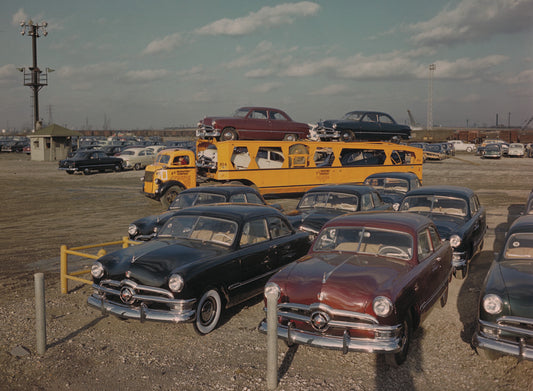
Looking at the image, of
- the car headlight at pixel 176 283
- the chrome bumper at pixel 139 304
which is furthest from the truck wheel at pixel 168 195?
the car headlight at pixel 176 283

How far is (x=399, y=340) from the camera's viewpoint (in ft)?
16.6

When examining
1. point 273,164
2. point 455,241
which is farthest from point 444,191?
point 273,164

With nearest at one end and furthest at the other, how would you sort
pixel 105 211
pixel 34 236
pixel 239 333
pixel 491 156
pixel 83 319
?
pixel 239 333, pixel 83 319, pixel 34 236, pixel 105 211, pixel 491 156

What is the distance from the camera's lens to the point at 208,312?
6.39m

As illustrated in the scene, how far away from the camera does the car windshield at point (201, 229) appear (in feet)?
23.3

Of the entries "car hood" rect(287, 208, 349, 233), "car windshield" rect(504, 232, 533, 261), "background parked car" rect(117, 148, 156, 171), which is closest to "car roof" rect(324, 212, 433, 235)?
"car windshield" rect(504, 232, 533, 261)

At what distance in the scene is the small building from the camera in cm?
4472

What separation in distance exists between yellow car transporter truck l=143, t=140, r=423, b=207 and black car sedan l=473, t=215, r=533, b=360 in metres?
12.8

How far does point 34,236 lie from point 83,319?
7.01 meters

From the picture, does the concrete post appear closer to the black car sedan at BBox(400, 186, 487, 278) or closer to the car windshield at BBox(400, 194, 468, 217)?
the black car sedan at BBox(400, 186, 487, 278)

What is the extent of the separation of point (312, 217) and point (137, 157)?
27520 millimetres

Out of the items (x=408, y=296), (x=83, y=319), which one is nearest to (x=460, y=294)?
(x=408, y=296)

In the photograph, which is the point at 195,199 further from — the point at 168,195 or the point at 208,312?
the point at 168,195

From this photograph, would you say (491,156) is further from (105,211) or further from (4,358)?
(4,358)
